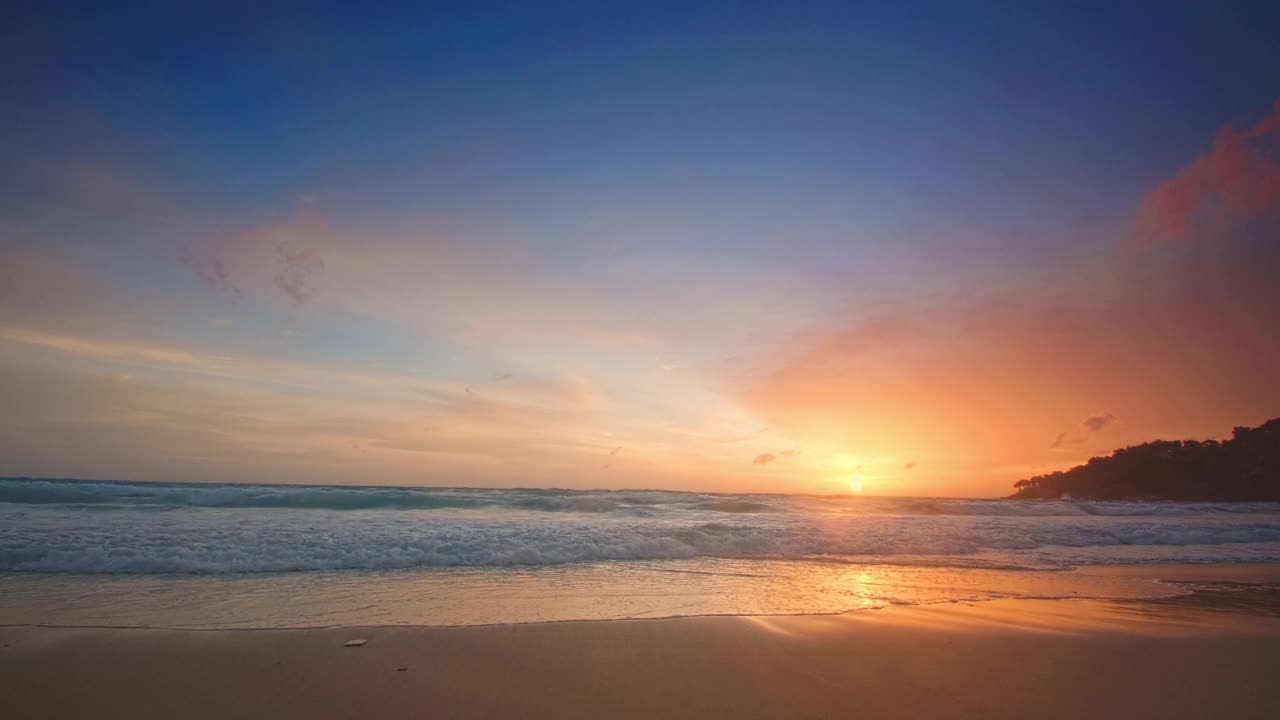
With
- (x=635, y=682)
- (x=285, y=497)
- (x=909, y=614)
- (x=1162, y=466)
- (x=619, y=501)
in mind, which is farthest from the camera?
(x=1162, y=466)

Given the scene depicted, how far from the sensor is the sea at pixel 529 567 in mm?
7402

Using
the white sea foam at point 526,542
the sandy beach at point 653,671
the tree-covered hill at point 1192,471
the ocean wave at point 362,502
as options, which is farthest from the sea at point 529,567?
the tree-covered hill at point 1192,471

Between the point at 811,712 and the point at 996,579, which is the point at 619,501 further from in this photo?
the point at 811,712

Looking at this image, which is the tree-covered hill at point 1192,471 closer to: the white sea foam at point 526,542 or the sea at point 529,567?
the white sea foam at point 526,542

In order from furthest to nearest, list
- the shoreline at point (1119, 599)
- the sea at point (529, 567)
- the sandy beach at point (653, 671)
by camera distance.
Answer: the sea at point (529, 567), the shoreline at point (1119, 599), the sandy beach at point (653, 671)

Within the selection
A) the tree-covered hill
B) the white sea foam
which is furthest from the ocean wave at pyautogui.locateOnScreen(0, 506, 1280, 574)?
the tree-covered hill

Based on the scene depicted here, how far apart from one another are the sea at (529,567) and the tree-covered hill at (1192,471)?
40933mm

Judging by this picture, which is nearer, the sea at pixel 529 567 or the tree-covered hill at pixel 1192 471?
the sea at pixel 529 567

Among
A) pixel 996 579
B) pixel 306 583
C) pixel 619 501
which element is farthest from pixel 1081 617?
pixel 619 501

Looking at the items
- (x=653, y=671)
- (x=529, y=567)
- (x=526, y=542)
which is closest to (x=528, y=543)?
(x=526, y=542)

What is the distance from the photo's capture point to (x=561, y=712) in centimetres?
423

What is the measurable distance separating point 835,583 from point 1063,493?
68.7 m

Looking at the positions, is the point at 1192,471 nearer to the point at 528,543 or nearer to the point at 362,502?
the point at 528,543

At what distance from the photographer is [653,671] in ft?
16.9
